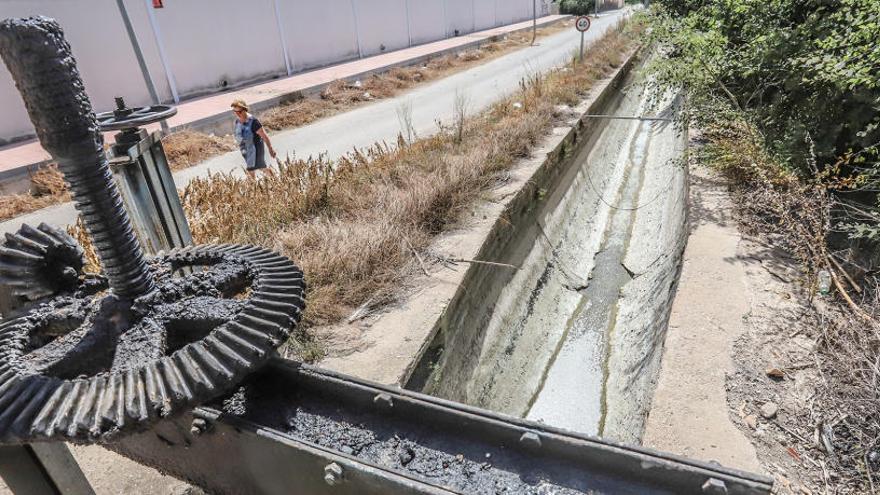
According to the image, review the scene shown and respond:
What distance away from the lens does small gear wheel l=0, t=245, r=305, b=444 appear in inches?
56.4

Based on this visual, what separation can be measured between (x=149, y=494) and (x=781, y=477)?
331 cm

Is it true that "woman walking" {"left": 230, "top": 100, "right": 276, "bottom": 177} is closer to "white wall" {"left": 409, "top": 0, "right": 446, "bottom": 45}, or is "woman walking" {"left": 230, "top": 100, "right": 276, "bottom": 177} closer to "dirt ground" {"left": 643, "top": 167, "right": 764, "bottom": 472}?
"dirt ground" {"left": 643, "top": 167, "right": 764, "bottom": 472}

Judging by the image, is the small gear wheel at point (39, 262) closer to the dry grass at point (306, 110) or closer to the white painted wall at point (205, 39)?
the dry grass at point (306, 110)

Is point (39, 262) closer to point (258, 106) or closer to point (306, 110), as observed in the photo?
point (258, 106)

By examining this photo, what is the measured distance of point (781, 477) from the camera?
8.13ft

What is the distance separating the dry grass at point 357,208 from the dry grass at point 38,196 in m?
3.62

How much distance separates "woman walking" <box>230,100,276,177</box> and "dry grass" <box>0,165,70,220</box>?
3.23m

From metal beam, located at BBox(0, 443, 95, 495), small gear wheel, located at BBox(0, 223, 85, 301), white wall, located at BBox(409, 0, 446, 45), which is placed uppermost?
white wall, located at BBox(409, 0, 446, 45)

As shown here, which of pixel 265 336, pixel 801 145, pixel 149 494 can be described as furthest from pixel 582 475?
pixel 801 145

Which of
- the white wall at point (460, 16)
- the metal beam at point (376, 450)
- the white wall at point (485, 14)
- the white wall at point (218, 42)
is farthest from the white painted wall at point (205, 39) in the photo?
the metal beam at point (376, 450)

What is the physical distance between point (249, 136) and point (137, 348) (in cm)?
611

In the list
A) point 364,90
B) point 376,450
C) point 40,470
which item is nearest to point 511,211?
point 376,450

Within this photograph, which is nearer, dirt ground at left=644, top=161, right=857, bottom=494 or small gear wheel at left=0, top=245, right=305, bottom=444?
small gear wheel at left=0, top=245, right=305, bottom=444

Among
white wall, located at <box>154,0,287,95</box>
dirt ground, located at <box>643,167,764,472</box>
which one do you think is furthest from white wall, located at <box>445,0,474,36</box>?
dirt ground, located at <box>643,167,764,472</box>
